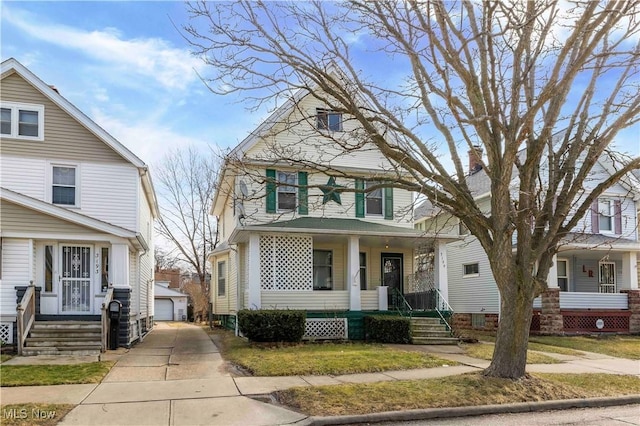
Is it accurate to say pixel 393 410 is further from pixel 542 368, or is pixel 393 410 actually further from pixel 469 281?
pixel 469 281

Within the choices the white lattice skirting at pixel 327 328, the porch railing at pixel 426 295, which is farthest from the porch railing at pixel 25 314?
the porch railing at pixel 426 295

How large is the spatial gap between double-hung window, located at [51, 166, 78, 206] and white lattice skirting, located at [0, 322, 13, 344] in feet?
11.7

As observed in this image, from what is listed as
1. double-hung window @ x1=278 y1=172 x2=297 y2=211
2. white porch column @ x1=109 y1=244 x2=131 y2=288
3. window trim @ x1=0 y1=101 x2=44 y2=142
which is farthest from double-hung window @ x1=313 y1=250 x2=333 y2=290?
window trim @ x1=0 y1=101 x2=44 y2=142

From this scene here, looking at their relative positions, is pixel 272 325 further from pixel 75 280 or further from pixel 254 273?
pixel 75 280

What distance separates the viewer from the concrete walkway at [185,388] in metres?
6.82

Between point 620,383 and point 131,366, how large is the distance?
962 cm

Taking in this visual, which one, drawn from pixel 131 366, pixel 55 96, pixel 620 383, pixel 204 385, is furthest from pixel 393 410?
pixel 55 96

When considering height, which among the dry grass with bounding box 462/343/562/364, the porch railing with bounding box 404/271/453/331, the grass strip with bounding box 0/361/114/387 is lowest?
the dry grass with bounding box 462/343/562/364

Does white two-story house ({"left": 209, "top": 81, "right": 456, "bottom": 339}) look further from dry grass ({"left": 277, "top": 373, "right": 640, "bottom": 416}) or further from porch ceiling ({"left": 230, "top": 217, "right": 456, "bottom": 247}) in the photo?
dry grass ({"left": 277, "top": 373, "right": 640, "bottom": 416})

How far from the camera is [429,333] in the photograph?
51.2 ft

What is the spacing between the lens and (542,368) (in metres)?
11.2

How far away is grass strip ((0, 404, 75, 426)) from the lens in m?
6.39

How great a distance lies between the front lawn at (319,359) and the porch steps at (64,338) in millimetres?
3262

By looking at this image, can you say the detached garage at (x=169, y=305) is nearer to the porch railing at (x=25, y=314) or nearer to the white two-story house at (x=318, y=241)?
the white two-story house at (x=318, y=241)
